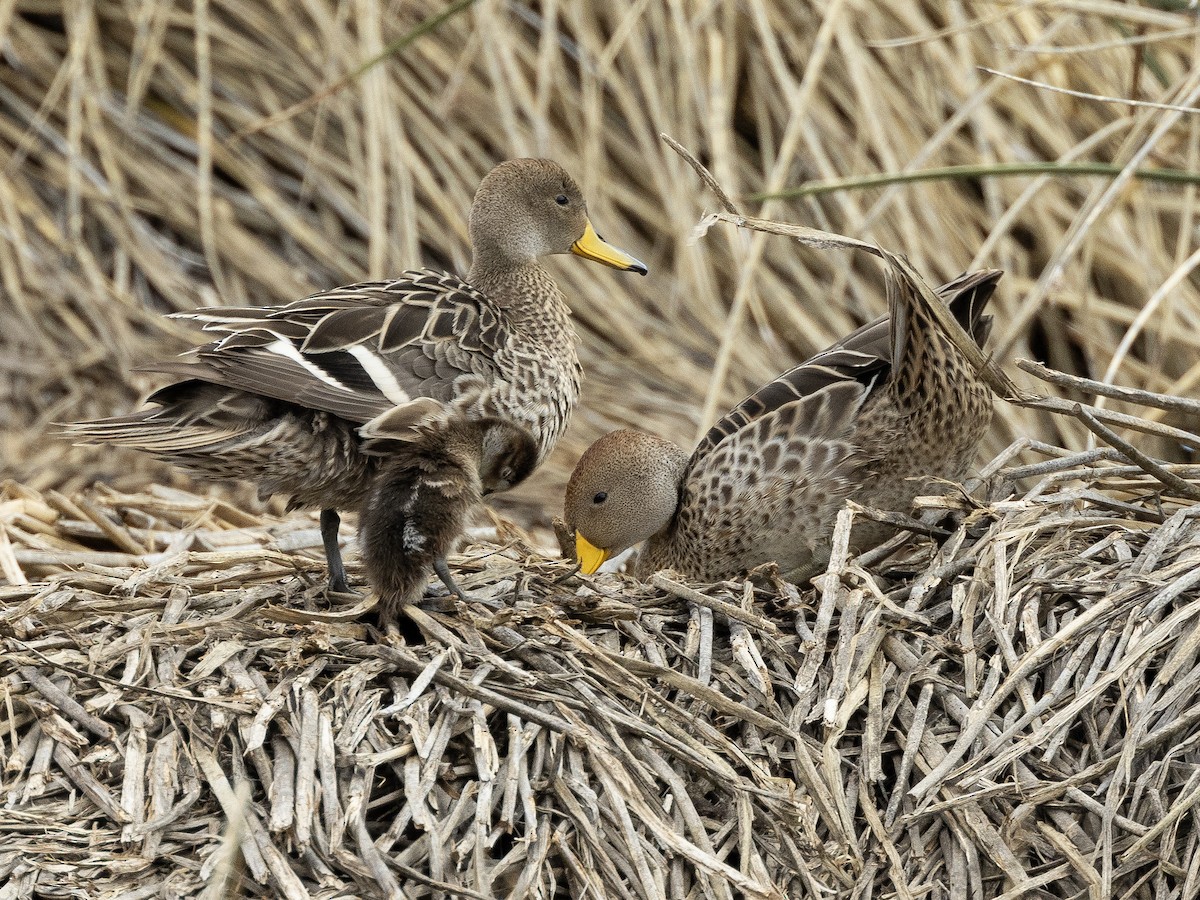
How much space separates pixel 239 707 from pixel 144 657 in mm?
307

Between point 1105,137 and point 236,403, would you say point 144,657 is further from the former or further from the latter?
point 1105,137

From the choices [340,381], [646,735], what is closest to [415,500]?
[340,381]

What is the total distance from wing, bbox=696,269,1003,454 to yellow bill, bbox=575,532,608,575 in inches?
15.6

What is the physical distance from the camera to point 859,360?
3627mm

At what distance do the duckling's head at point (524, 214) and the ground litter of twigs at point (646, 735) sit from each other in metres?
1.08

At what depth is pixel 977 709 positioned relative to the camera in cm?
277

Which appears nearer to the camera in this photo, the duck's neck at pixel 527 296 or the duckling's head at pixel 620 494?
the duck's neck at pixel 527 296

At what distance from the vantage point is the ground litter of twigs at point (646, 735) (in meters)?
2.52

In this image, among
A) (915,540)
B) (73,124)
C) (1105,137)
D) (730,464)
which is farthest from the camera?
(73,124)

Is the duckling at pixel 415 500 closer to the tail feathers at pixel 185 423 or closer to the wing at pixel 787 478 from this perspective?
the tail feathers at pixel 185 423

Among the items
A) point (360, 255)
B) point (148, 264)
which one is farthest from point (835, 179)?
point (148, 264)

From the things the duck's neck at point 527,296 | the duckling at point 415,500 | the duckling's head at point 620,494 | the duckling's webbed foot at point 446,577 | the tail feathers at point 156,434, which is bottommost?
the duckling's head at point 620,494

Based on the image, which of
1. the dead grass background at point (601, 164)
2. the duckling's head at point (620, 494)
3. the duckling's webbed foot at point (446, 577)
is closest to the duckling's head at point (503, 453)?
the duckling's webbed foot at point (446, 577)

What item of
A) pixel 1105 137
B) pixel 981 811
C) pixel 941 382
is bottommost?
pixel 981 811
